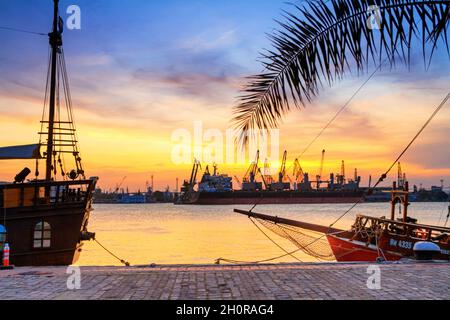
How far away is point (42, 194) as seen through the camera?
67.1 feet

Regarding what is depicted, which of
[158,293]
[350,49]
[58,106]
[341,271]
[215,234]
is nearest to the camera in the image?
[350,49]

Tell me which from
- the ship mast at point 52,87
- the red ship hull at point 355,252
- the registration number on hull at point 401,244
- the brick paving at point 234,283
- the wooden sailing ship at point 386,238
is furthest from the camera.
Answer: the ship mast at point 52,87

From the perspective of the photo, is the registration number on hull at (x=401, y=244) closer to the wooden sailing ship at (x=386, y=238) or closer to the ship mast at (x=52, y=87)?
the wooden sailing ship at (x=386, y=238)

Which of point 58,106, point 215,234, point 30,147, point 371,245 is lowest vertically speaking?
point 215,234

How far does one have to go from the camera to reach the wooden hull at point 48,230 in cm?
1939

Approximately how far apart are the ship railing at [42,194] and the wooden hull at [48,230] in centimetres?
4

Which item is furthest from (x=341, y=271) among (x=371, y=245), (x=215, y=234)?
(x=215, y=234)

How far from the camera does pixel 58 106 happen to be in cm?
2822

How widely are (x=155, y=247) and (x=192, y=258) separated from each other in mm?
10008

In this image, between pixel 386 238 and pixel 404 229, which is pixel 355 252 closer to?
A: pixel 386 238

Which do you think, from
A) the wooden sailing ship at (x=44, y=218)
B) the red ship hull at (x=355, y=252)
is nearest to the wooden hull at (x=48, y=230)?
the wooden sailing ship at (x=44, y=218)

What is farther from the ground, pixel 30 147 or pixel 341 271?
pixel 30 147
